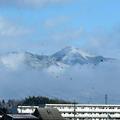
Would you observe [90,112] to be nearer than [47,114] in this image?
No

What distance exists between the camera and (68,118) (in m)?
150

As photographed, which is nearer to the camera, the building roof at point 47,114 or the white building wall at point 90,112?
the building roof at point 47,114

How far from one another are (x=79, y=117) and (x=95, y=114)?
4.23 m

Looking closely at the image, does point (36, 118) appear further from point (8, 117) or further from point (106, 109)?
point (106, 109)

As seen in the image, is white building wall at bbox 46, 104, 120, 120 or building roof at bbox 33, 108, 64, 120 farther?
white building wall at bbox 46, 104, 120, 120

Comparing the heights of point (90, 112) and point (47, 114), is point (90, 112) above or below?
above

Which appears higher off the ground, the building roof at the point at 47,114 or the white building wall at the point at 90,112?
the white building wall at the point at 90,112

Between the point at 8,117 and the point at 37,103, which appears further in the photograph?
the point at 37,103

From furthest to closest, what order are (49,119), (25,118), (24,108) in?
(24,108) → (49,119) → (25,118)

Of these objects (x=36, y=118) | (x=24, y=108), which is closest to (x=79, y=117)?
(x=24, y=108)

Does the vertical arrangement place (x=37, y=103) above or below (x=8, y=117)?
above

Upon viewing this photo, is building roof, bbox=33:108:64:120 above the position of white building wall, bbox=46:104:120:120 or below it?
below

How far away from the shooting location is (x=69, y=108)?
513ft

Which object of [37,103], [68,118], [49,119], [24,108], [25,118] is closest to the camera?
[25,118]
